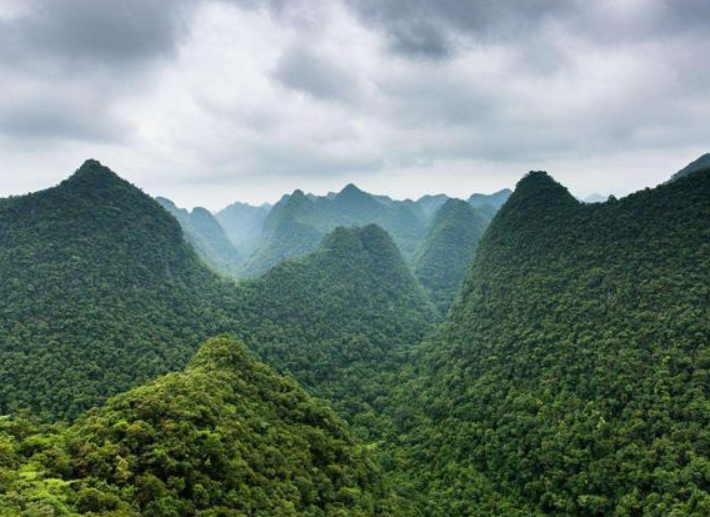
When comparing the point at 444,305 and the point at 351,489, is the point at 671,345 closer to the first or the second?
the point at 351,489

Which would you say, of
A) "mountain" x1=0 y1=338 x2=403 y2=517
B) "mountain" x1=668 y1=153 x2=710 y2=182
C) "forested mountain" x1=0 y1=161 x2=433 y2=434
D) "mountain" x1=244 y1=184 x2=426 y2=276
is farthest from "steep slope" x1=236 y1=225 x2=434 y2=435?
"mountain" x1=668 y1=153 x2=710 y2=182

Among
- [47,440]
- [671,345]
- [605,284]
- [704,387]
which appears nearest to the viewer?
[47,440]

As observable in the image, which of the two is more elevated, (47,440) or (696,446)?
(47,440)

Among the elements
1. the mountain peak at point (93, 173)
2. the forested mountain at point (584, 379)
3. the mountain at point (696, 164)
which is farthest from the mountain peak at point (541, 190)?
the mountain peak at point (93, 173)

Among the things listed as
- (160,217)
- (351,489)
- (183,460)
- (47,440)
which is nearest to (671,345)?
(351,489)

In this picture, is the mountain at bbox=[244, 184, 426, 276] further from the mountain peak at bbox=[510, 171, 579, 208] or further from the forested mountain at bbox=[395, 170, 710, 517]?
the forested mountain at bbox=[395, 170, 710, 517]

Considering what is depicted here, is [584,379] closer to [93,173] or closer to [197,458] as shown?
[197,458]
